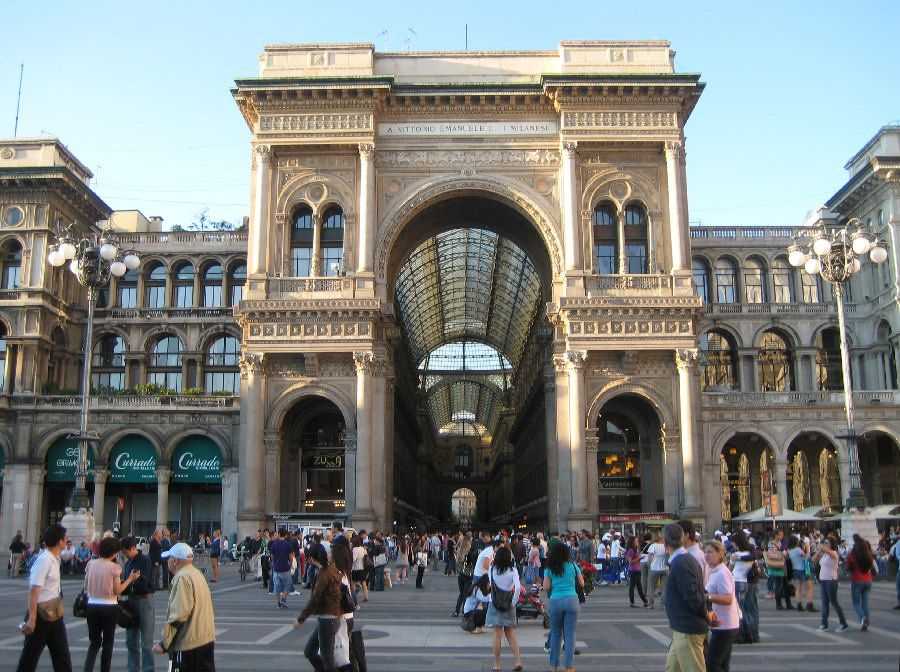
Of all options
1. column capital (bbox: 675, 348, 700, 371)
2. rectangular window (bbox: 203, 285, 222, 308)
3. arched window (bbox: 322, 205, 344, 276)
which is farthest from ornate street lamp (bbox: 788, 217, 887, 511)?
rectangular window (bbox: 203, 285, 222, 308)

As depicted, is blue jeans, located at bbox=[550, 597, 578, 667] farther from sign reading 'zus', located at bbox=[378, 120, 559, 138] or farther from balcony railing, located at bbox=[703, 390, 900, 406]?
balcony railing, located at bbox=[703, 390, 900, 406]

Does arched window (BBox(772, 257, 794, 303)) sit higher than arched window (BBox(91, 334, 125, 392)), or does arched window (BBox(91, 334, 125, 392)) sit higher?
arched window (BBox(772, 257, 794, 303))

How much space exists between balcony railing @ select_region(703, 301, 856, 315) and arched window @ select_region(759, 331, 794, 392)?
187 cm

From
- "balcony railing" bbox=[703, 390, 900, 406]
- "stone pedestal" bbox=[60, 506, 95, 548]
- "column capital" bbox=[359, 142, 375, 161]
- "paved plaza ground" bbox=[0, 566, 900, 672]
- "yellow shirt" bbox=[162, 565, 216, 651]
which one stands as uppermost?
"column capital" bbox=[359, 142, 375, 161]

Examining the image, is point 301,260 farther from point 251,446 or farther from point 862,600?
point 862,600

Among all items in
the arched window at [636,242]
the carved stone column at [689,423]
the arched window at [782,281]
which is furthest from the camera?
the arched window at [782,281]

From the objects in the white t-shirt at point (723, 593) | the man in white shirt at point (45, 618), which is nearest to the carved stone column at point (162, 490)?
the man in white shirt at point (45, 618)

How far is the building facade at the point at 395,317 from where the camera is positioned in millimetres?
46688

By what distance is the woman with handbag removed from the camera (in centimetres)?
1209

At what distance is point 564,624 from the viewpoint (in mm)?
13570

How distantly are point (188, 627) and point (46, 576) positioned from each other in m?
2.28

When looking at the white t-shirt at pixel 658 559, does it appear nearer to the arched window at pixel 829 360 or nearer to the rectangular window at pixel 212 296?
the arched window at pixel 829 360

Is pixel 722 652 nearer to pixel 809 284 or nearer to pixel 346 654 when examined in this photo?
pixel 346 654

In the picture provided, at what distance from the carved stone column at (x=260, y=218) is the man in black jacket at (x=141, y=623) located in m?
35.3
